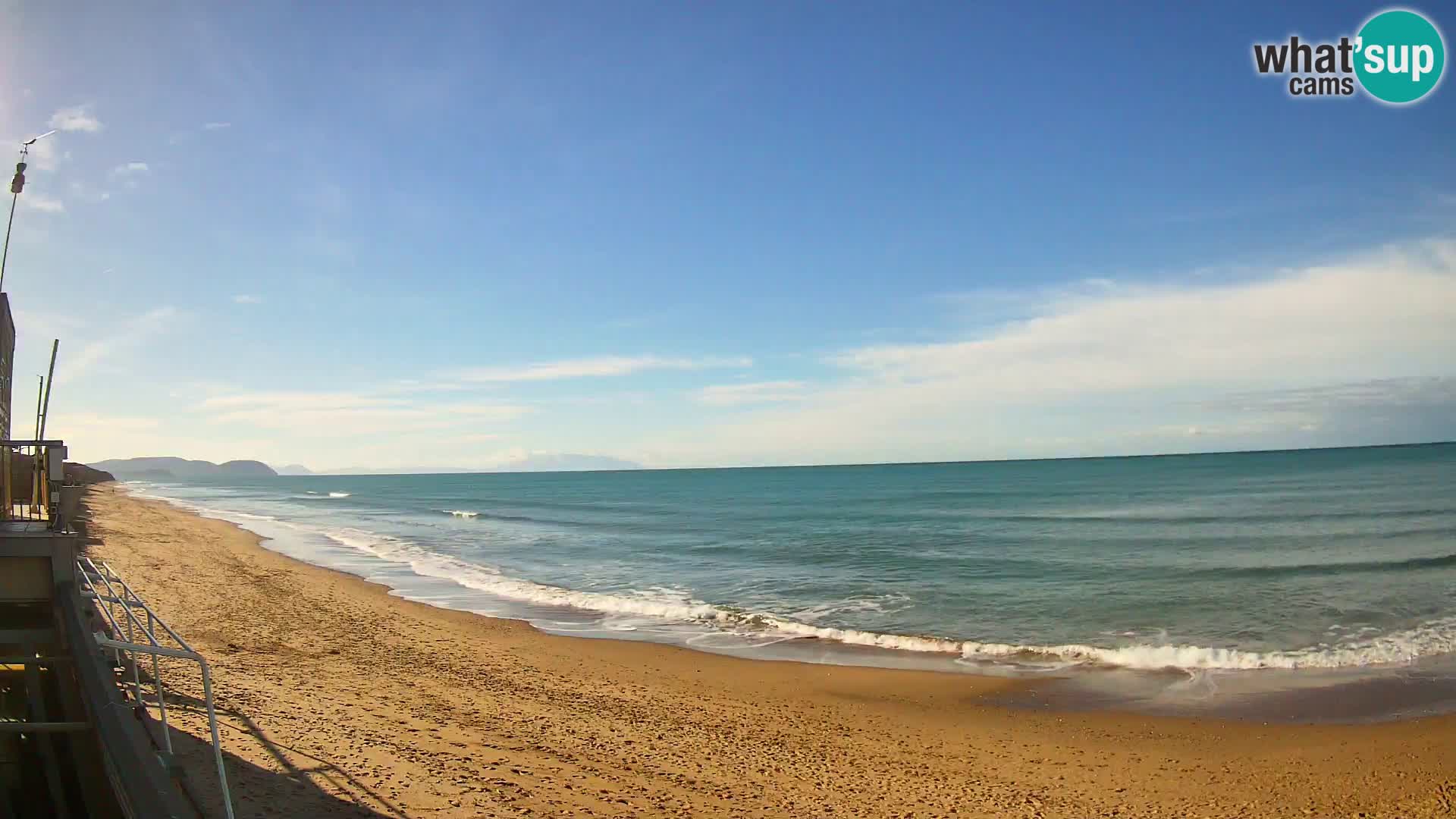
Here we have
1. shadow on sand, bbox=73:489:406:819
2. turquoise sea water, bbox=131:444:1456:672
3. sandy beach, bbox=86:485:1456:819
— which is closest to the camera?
shadow on sand, bbox=73:489:406:819

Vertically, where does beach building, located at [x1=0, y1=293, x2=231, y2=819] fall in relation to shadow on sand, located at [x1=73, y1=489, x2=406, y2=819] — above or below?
above

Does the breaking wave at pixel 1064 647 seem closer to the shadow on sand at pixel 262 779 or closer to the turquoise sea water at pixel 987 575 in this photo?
the turquoise sea water at pixel 987 575

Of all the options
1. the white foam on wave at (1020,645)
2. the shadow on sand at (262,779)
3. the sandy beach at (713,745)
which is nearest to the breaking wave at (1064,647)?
the white foam on wave at (1020,645)

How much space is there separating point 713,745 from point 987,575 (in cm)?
1675

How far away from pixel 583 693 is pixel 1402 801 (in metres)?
10.3

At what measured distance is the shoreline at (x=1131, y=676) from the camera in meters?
11.6

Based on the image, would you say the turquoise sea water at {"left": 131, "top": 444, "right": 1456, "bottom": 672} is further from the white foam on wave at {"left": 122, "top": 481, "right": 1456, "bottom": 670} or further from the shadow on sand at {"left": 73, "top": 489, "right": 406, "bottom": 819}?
the shadow on sand at {"left": 73, "top": 489, "right": 406, "bottom": 819}

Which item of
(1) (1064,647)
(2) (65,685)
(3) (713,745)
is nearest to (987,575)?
(1) (1064,647)

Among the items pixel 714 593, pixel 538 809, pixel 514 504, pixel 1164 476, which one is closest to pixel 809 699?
pixel 538 809

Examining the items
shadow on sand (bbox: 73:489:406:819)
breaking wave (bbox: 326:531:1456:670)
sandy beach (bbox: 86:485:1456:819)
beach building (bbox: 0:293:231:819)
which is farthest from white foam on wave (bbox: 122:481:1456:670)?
beach building (bbox: 0:293:231:819)

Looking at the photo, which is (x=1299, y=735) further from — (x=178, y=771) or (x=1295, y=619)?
(x=178, y=771)

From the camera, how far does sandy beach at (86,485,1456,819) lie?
8203 millimetres

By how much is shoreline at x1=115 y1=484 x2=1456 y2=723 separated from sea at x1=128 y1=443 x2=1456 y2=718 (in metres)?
0.06

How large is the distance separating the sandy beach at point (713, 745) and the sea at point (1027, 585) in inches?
68.4
